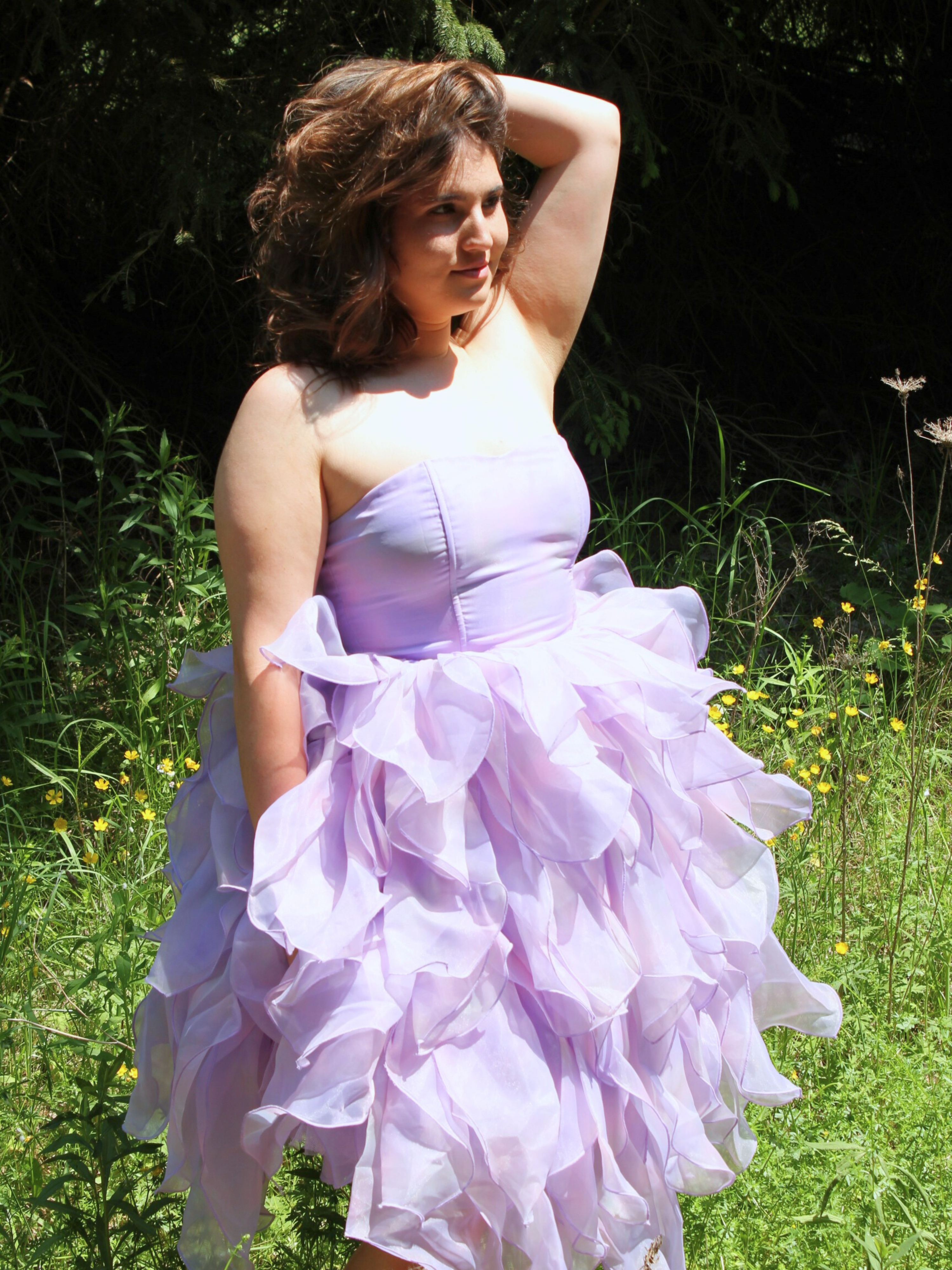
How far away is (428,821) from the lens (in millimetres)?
1228

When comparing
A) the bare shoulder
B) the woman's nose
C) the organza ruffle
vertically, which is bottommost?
the organza ruffle

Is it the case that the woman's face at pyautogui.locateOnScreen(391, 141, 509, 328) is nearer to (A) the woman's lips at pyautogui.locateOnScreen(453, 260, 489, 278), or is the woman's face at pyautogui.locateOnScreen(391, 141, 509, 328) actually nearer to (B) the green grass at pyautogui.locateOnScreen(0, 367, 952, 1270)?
(A) the woman's lips at pyautogui.locateOnScreen(453, 260, 489, 278)

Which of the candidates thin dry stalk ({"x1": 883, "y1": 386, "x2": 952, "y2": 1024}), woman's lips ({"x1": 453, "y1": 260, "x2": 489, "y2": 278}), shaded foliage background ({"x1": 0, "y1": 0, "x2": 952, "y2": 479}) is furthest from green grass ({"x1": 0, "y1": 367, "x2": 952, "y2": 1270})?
woman's lips ({"x1": 453, "y1": 260, "x2": 489, "y2": 278})

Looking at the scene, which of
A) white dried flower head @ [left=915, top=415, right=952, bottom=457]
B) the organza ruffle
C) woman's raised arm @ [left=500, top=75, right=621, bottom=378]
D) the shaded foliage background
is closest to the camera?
the organza ruffle

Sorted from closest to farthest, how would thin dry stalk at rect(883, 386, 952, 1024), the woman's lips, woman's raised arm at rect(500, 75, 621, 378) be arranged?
the woman's lips → woman's raised arm at rect(500, 75, 621, 378) → thin dry stalk at rect(883, 386, 952, 1024)

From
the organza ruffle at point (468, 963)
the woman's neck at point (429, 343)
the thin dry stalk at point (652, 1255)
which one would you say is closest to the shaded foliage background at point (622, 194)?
the woman's neck at point (429, 343)

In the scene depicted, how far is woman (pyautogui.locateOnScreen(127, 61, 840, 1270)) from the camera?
119 centimetres

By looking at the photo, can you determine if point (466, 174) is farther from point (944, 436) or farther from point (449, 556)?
point (944, 436)

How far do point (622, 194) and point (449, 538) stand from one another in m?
3.13

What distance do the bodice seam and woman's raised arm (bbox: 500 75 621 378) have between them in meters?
0.42

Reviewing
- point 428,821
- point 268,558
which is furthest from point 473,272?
point 428,821

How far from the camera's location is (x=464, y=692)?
128cm

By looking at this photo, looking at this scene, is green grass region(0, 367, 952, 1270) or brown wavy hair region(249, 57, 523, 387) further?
green grass region(0, 367, 952, 1270)

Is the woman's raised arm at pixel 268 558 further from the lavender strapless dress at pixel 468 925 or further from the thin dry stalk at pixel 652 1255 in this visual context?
the thin dry stalk at pixel 652 1255
